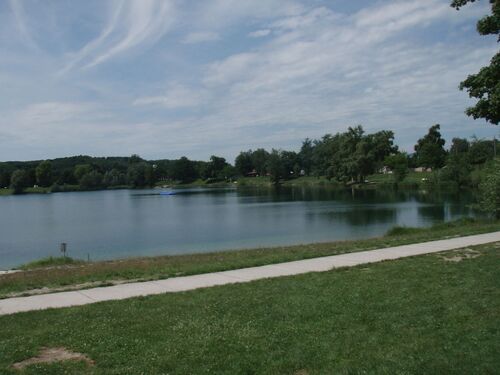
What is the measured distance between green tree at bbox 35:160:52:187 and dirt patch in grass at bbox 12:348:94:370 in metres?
198

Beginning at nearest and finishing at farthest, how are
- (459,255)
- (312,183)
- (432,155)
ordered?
1. (459,255)
2. (432,155)
3. (312,183)

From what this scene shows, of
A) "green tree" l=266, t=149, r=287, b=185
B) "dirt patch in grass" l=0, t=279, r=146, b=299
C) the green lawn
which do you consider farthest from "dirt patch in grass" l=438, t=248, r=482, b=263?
the green lawn

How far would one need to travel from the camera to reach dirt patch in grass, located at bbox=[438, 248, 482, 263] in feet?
42.2

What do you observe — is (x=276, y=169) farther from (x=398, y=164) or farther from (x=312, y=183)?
(x=398, y=164)

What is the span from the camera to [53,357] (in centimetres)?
625

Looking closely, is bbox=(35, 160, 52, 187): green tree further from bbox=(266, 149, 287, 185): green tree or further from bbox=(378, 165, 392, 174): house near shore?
bbox=(378, 165, 392, 174): house near shore

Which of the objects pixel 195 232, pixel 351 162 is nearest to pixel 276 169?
pixel 351 162

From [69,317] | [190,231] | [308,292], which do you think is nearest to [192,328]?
[69,317]

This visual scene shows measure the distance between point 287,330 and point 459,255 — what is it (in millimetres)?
8059

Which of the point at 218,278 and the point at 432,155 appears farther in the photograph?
the point at 432,155

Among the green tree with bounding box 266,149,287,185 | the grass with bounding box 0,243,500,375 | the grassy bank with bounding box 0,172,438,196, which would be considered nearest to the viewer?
the grass with bounding box 0,243,500,375

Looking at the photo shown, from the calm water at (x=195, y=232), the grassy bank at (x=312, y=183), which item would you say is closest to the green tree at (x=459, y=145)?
the grassy bank at (x=312, y=183)

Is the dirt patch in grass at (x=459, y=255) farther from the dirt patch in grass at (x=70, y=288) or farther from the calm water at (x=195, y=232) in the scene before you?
the calm water at (x=195, y=232)

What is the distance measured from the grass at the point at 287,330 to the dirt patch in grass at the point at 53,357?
95mm
